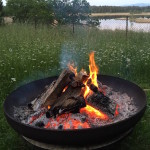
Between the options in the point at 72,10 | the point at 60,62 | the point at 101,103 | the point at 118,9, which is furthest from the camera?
the point at 72,10

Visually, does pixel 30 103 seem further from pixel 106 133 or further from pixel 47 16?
pixel 47 16

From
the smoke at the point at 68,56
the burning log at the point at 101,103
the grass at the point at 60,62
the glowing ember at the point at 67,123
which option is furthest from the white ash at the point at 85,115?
the smoke at the point at 68,56

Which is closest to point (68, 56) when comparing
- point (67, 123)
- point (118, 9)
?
point (67, 123)

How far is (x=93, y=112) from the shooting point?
3.17 meters

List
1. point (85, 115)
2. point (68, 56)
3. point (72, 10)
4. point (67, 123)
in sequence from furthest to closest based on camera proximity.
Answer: point (72, 10)
point (68, 56)
point (85, 115)
point (67, 123)

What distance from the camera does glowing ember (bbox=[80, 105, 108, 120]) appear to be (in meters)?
3.12

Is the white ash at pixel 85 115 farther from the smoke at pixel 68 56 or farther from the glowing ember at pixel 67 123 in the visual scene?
the smoke at pixel 68 56

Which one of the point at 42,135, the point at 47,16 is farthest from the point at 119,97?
the point at 47,16

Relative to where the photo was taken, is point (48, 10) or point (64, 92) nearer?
point (64, 92)

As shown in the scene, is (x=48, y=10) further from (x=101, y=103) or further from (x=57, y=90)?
(x=101, y=103)

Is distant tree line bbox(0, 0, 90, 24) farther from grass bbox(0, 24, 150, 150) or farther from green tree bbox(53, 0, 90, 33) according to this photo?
grass bbox(0, 24, 150, 150)

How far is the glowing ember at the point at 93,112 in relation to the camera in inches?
123

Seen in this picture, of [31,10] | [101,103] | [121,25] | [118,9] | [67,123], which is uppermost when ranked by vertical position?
[31,10]

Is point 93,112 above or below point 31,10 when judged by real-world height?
below
